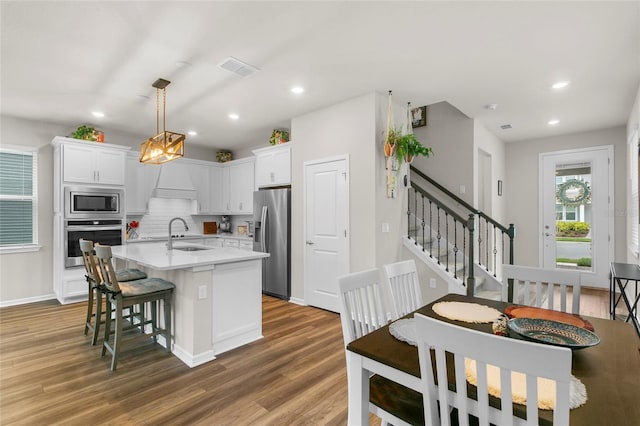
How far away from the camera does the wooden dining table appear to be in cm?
91

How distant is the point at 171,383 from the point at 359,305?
5.71 feet

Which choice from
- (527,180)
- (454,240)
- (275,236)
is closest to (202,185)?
(275,236)

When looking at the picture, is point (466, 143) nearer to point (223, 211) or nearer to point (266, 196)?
point (266, 196)

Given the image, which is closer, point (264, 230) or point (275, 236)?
point (275, 236)

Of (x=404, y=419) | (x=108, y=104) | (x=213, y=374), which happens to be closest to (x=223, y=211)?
(x=108, y=104)

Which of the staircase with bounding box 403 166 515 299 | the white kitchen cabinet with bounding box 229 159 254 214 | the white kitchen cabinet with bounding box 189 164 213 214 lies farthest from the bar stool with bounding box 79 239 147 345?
the white kitchen cabinet with bounding box 189 164 213 214

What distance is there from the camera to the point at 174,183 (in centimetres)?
614

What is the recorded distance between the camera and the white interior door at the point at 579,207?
214 inches

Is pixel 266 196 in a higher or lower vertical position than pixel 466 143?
lower

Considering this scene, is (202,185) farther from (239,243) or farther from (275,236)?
(275,236)

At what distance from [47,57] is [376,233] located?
375 centimetres

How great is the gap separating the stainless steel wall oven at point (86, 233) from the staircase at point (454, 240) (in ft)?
14.8

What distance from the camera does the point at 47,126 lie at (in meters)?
5.00

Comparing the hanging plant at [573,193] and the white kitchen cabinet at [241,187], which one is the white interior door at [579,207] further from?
the white kitchen cabinet at [241,187]
